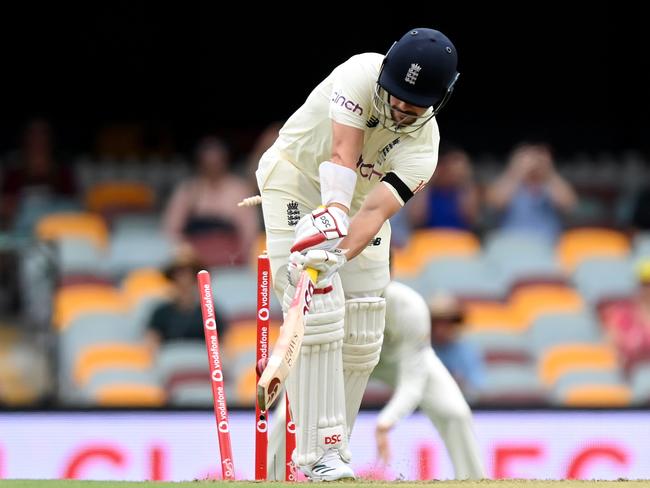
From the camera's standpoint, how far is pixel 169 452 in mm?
7754

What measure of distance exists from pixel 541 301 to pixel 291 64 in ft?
9.56

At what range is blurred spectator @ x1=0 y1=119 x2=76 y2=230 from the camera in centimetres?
989

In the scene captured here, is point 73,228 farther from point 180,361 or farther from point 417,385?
point 417,385

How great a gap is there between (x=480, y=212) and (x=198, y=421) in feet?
9.93

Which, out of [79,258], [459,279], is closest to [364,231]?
[459,279]

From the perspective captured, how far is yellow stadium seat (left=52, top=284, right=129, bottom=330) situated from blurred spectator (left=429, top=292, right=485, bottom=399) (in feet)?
6.29

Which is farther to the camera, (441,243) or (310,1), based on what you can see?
(310,1)

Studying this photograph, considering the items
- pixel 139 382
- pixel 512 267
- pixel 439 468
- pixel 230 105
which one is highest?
pixel 230 105

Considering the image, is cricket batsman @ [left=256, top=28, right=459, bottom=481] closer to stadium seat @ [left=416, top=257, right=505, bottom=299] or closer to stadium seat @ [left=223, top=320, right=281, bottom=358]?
stadium seat @ [left=223, top=320, right=281, bottom=358]

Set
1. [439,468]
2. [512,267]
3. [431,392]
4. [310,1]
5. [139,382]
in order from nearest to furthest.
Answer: [431,392]
[439,468]
[139,382]
[512,267]
[310,1]

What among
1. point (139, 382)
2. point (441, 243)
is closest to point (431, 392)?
point (139, 382)

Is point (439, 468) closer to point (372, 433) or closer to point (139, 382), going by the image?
point (372, 433)

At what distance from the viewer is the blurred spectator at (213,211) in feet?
31.4

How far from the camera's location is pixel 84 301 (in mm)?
8961
